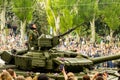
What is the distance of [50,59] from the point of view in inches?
635

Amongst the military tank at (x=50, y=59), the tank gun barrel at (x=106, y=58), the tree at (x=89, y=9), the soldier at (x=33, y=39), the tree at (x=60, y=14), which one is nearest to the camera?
the military tank at (x=50, y=59)

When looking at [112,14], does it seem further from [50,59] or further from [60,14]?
[50,59]

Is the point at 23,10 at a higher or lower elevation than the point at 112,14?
higher

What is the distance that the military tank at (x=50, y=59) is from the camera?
627 inches

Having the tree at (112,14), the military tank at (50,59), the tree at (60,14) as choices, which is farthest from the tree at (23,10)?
the military tank at (50,59)

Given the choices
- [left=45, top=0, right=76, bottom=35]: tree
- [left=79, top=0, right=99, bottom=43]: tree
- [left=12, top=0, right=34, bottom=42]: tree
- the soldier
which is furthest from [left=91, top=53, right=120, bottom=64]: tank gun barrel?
[left=79, top=0, right=99, bottom=43]: tree

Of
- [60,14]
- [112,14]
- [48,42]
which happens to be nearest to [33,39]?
[48,42]

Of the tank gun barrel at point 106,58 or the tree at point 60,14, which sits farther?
the tree at point 60,14

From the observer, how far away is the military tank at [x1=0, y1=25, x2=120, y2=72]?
15930 mm

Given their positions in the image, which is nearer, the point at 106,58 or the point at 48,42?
the point at 48,42

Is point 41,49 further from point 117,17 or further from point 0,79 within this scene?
point 117,17

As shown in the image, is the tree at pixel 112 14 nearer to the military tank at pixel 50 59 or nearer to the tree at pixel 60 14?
the tree at pixel 60 14

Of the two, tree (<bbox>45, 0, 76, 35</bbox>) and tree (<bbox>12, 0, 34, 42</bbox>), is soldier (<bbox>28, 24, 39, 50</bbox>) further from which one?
tree (<bbox>45, 0, 76, 35</bbox>)

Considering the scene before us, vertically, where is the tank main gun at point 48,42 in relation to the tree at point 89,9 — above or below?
above
